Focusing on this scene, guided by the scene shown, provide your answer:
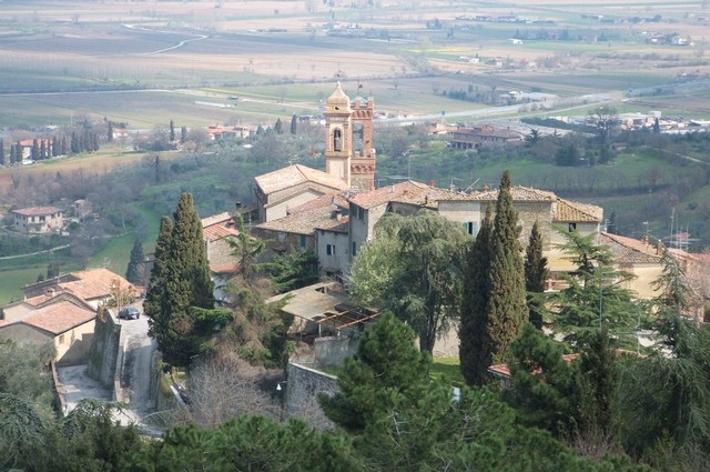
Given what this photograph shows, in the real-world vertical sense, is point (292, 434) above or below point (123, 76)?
above

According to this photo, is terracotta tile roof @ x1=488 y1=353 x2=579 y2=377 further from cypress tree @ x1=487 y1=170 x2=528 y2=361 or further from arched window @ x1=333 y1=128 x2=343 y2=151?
arched window @ x1=333 y1=128 x2=343 y2=151

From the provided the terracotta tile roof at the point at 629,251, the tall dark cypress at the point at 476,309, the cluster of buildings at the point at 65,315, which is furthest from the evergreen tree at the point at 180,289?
the terracotta tile roof at the point at 629,251

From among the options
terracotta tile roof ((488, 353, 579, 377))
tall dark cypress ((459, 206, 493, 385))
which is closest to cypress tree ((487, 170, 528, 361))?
tall dark cypress ((459, 206, 493, 385))

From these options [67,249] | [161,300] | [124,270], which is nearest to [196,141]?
[67,249]

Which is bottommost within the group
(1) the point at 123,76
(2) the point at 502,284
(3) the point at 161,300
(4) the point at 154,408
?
(1) the point at 123,76

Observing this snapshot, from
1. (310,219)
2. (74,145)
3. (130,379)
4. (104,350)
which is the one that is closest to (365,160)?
(310,219)

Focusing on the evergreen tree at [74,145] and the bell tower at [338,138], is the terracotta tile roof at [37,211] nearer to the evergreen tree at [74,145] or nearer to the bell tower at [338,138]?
the evergreen tree at [74,145]

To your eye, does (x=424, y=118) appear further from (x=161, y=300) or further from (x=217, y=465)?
(x=217, y=465)
